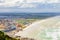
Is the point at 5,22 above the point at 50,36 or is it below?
above

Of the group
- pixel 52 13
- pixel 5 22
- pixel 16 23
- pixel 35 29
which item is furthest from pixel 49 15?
pixel 5 22

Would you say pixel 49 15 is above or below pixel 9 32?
above

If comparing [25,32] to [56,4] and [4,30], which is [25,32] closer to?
[4,30]

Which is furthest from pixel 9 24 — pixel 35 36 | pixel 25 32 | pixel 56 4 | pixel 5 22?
pixel 56 4

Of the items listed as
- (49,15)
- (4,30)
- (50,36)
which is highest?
(49,15)

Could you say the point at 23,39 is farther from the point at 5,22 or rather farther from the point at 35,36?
the point at 5,22

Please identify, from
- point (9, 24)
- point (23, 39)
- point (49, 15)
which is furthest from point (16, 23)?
point (49, 15)

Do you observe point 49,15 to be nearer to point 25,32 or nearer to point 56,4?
point 56,4
